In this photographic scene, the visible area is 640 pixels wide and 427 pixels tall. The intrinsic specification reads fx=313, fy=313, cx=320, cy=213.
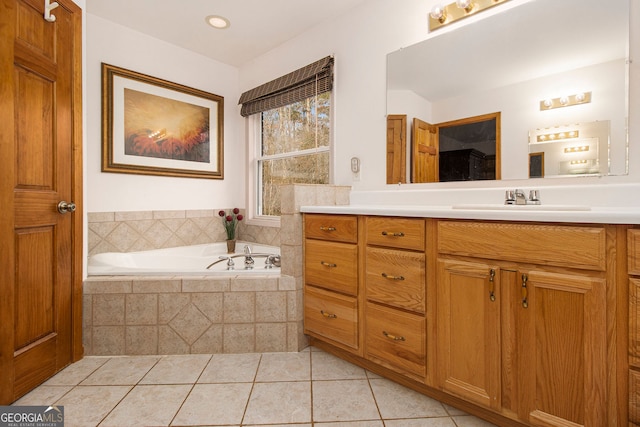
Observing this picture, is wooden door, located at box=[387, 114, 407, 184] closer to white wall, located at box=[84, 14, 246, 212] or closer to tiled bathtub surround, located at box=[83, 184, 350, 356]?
tiled bathtub surround, located at box=[83, 184, 350, 356]

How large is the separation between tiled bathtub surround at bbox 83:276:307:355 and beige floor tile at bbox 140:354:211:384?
6cm

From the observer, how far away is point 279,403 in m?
1.50

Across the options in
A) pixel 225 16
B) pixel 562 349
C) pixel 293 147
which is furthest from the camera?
pixel 293 147

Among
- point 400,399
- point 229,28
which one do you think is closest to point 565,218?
point 400,399

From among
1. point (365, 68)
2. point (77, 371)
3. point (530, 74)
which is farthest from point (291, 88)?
point (77, 371)

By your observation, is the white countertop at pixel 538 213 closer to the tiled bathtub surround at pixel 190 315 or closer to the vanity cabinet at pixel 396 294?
the vanity cabinet at pixel 396 294

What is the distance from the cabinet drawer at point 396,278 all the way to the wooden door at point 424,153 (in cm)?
69

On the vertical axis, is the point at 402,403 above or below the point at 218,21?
below

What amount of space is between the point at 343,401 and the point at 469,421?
22.1 inches

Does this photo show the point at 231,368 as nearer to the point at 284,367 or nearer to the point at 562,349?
the point at 284,367

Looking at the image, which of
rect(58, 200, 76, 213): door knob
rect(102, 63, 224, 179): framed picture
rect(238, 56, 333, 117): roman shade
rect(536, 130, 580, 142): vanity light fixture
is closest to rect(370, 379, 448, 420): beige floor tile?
rect(536, 130, 580, 142): vanity light fixture

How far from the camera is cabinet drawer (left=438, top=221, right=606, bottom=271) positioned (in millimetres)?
1034

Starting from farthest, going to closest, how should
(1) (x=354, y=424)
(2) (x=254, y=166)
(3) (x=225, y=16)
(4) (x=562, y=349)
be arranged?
(2) (x=254, y=166), (3) (x=225, y=16), (1) (x=354, y=424), (4) (x=562, y=349)

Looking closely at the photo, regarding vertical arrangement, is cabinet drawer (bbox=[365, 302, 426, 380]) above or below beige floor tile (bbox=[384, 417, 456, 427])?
above
